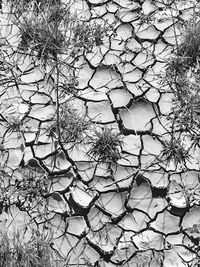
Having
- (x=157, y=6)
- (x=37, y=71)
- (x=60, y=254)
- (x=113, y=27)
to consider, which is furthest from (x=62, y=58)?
(x=60, y=254)

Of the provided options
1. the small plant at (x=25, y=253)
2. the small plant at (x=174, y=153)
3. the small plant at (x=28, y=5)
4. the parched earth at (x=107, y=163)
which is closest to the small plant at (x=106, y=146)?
the parched earth at (x=107, y=163)

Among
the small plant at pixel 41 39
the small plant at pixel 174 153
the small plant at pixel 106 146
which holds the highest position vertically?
the small plant at pixel 41 39

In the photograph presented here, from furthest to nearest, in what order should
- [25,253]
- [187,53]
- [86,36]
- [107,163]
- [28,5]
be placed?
1. [28,5]
2. [86,36]
3. [187,53]
4. [107,163]
5. [25,253]

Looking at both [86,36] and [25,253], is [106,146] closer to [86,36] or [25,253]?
[25,253]

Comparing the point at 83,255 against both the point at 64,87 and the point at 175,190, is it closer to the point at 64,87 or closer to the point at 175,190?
the point at 175,190

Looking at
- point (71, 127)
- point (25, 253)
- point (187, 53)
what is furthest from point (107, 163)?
point (187, 53)

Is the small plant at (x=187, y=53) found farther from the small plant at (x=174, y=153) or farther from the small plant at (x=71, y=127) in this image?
the small plant at (x=71, y=127)
